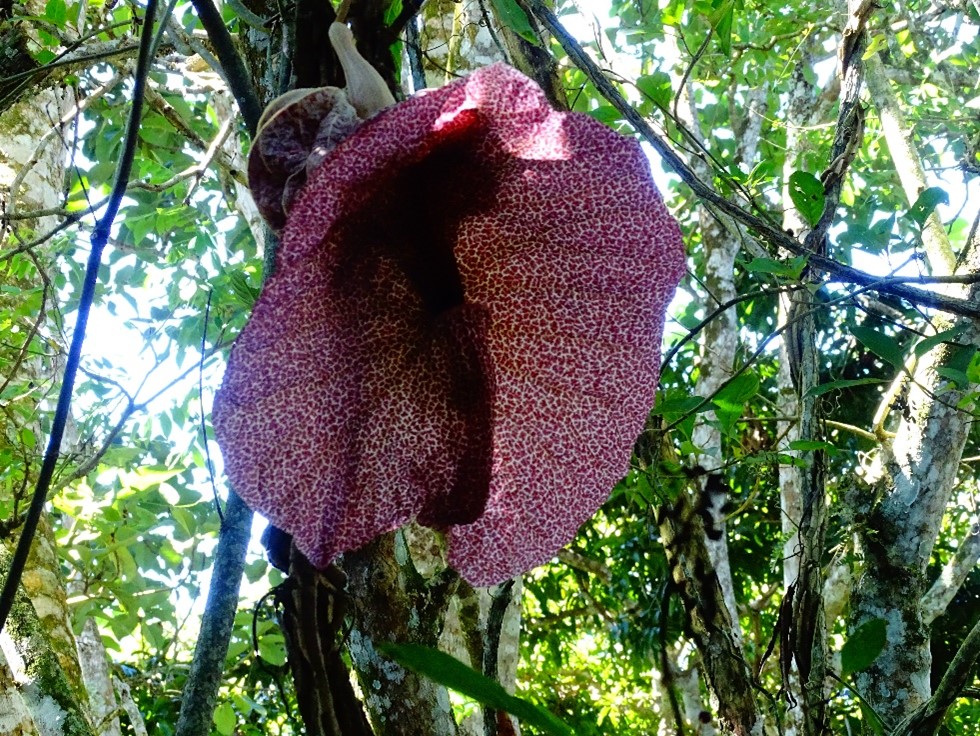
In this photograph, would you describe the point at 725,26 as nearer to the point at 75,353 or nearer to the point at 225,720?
the point at 75,353

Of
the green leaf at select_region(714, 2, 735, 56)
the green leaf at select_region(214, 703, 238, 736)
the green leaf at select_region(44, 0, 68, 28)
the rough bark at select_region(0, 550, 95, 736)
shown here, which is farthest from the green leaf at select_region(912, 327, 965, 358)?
the green leaf at select_region(214, 703, 238, 736)

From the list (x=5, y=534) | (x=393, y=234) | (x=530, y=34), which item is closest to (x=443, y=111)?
(x=393, y=234)

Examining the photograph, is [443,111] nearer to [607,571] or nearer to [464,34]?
[464,34]

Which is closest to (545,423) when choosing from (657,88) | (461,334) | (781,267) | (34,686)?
(461,334)

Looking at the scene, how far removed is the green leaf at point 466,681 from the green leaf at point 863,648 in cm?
49

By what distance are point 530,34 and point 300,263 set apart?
471 millimetres

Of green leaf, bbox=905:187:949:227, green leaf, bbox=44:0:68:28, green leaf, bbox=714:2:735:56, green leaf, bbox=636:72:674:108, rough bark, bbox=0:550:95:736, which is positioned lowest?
rough bark, bbox=0:550:95:736

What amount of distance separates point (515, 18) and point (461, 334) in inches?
16.1

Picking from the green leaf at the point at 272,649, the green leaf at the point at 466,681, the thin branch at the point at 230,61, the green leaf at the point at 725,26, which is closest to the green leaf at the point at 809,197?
the green leaf at the point at 725,26

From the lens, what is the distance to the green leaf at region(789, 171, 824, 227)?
3.31ft

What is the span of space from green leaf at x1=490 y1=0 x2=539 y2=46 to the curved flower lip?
33cm

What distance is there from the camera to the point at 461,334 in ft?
2.27

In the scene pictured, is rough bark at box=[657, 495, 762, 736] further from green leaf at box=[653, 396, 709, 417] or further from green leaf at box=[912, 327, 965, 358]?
green leaf at box=[912, 327, 965, 358]

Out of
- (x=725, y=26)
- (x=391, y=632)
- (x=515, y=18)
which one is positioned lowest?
(x=391, y=632)
